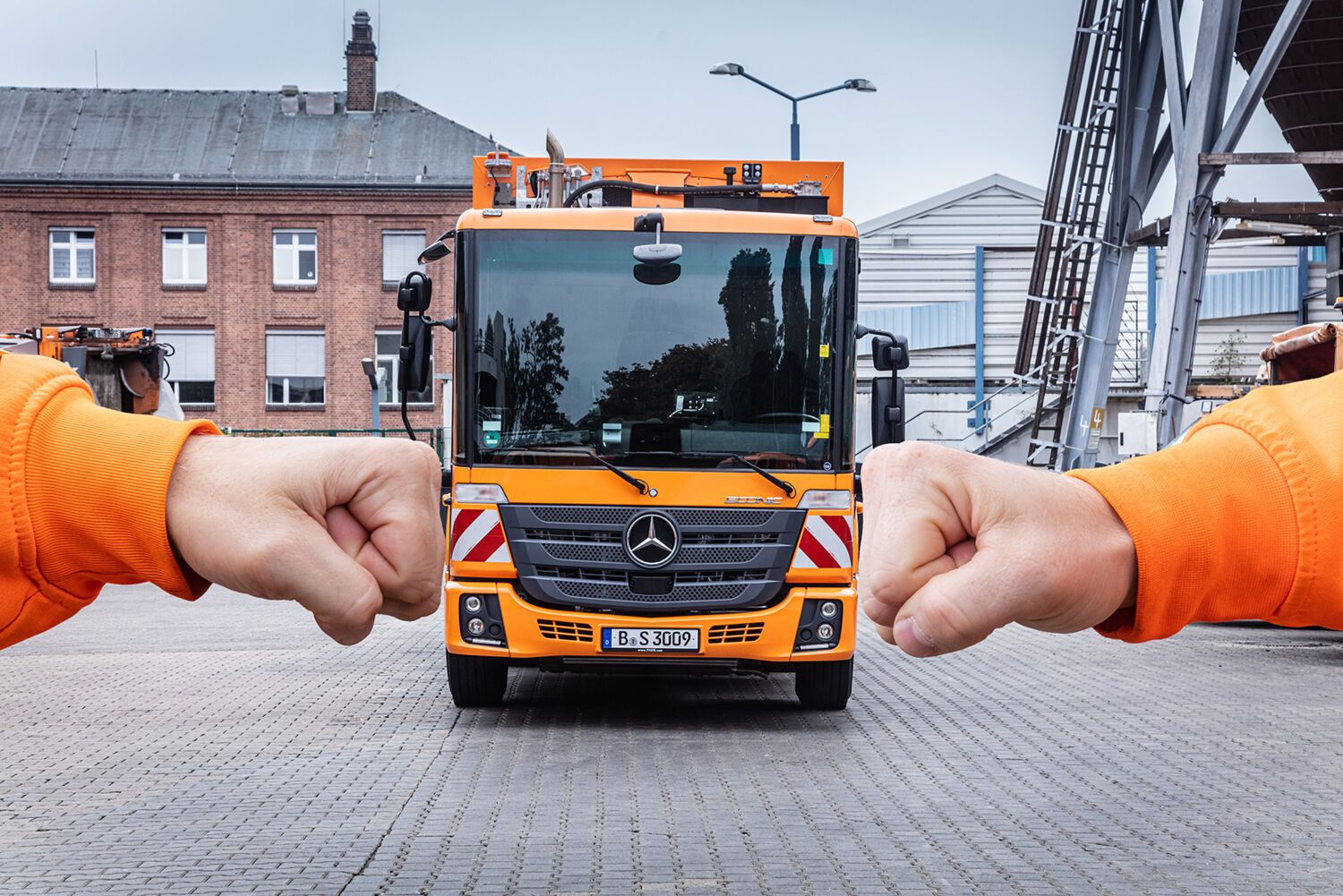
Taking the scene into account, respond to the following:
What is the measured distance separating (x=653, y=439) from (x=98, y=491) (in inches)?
299

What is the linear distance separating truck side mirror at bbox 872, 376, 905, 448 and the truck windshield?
28 cm

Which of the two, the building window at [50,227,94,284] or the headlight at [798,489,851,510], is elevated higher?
the building window at [50,227,94,284]

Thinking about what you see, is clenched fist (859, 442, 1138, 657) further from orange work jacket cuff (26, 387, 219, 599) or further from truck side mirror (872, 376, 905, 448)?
truck side mirror (872, 376, 905, 448)

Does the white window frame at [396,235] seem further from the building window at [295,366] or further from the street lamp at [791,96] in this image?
the street lamp at [791,96]

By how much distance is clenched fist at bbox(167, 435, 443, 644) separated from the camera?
2436 mm

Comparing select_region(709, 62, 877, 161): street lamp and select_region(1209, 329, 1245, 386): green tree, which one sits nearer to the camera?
select_region(709, 62, 877, 161): street lamp

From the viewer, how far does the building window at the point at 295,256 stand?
5134 cm

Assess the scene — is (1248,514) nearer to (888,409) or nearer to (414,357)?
(414,357)

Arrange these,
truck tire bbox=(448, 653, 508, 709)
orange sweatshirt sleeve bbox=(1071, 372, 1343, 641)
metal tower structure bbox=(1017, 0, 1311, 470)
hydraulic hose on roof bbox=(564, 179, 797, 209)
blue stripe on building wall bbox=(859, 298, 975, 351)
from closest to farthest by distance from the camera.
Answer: orange sweatshirt sleeve bbox=(1071, 372, 1343, 641), truck tire bbox=(448, 653, 508, 709), hydraulic hose on roof bbox=(564, 179, 797, 209), metal tower structure bbox=(1017, 0, 1311, 470), blue stripe on building wall bbox=(859, 298, 975, 351)

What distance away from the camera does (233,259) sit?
168 feet

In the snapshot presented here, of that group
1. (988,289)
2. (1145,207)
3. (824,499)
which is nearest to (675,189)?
(824,499)

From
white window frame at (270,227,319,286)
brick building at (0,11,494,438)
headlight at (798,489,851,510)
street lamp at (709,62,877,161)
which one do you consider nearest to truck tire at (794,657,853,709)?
headlight at (798,489,851,510)

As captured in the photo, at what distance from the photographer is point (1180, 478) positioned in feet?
7.63

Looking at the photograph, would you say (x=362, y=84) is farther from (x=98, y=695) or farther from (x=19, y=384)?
(x=19, y=384)
